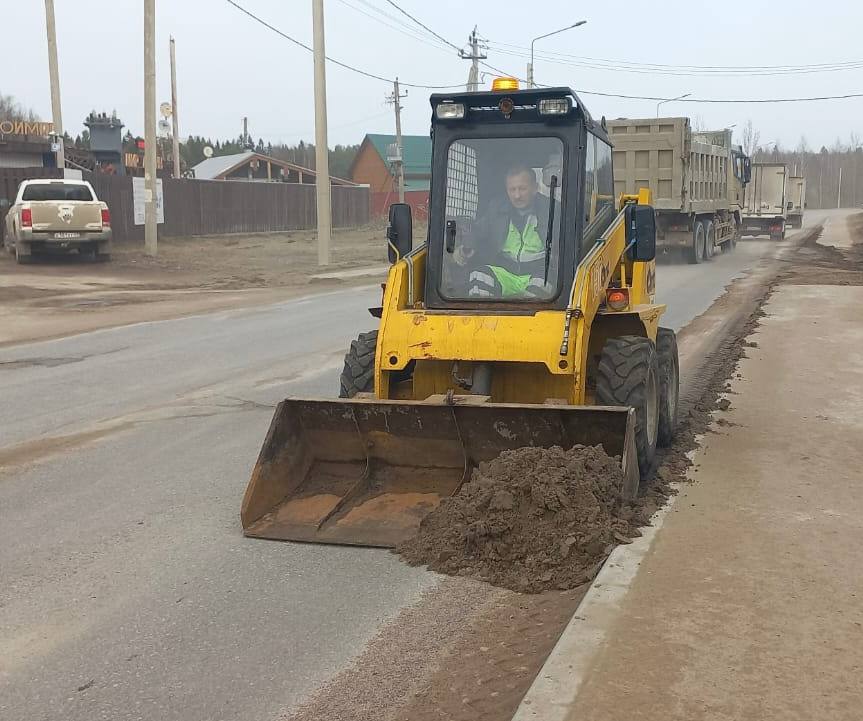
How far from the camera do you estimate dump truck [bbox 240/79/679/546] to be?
6.01 meters

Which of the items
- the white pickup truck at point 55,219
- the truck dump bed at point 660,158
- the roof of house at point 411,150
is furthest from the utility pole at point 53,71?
the roof of house at point 411,150

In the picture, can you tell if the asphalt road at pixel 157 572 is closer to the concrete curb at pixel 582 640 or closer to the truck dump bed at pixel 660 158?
the concrete curb at pixel 582 640

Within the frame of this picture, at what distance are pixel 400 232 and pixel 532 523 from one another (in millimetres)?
2735

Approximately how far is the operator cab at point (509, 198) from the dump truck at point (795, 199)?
40.8m

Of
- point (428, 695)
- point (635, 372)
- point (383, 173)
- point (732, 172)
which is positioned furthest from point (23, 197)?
point (383, 173)

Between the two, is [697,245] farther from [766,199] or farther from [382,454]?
[382,454]

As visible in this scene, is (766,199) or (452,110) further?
(766,199)

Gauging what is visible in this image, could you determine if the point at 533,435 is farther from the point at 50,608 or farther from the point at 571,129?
the point at 50,608

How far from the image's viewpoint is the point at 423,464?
632cm

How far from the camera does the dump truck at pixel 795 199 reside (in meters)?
46.6

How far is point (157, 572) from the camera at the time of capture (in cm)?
538

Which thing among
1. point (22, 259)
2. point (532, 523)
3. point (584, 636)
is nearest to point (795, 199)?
point (22, 259)

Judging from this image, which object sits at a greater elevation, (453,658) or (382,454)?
(382,454)

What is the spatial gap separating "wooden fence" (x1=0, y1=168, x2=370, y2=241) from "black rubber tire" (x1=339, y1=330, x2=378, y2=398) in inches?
995
